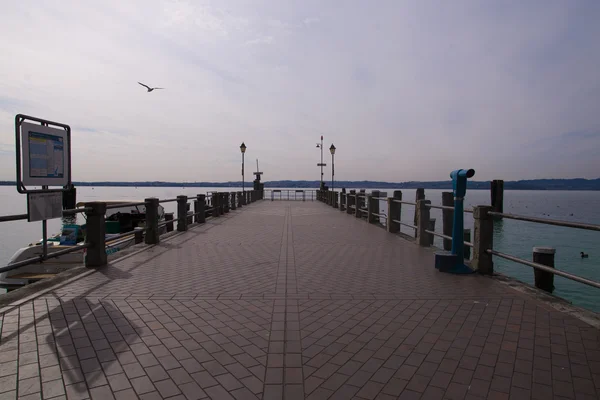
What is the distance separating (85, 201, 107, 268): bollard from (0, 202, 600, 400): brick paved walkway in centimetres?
46

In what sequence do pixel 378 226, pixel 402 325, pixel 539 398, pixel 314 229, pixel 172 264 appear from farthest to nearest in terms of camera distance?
pixel 378 226 → pixel 314 229 → pixel 172 264 → pixel 402 325 → pixel 539 398

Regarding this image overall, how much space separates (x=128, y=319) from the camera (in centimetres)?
439

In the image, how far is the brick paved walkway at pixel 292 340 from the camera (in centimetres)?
301

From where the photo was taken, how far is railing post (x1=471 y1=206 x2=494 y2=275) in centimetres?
666

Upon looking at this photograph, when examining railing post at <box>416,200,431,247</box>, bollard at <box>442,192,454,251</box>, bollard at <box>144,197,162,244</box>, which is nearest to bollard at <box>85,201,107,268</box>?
bollard at <box>144,197,162,244</box>

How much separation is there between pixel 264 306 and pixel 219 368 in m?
1.69

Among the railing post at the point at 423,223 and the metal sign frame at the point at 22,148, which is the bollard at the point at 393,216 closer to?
the railing post at the point at 423,223

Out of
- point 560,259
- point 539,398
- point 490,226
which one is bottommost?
point 560,259

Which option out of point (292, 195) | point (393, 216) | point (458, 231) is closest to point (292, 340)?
point (458, 231)

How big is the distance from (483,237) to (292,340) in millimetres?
4365

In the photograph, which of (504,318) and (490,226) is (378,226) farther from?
(504,318)

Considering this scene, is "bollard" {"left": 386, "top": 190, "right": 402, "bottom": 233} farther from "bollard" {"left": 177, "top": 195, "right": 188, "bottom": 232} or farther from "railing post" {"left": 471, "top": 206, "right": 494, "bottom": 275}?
"bollard" {"left": 177, "top": 195, "right": 188, "bottom": 232}

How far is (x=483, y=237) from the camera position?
6703 mm

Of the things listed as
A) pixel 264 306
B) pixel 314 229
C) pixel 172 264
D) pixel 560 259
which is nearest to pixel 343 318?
pixel 264 306
